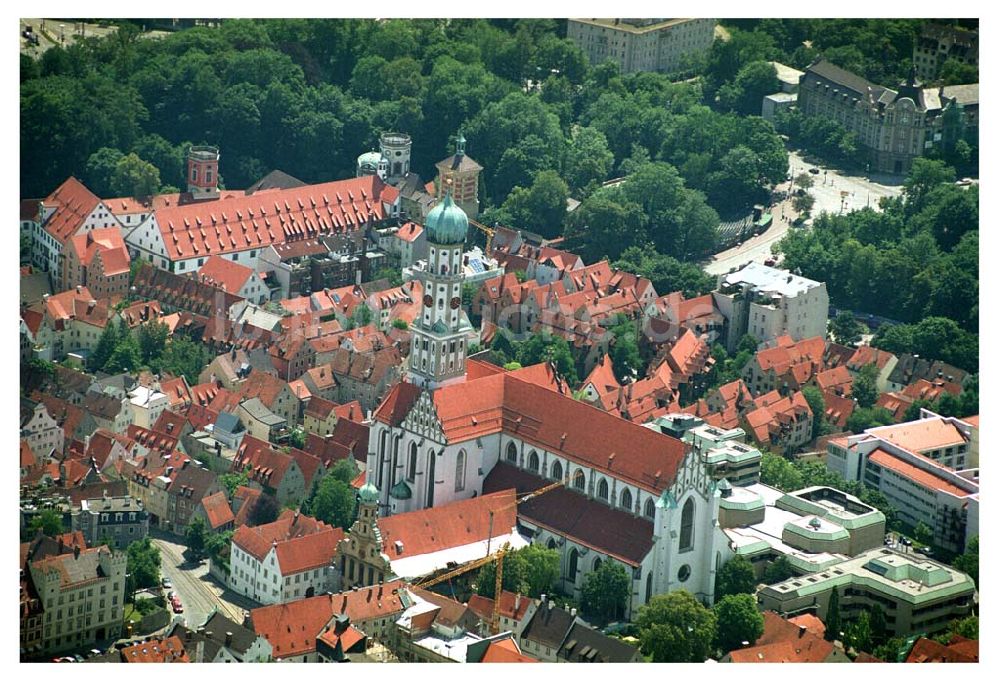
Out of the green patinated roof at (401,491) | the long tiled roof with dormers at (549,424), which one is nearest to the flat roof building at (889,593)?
the long tiled roof with dormers at (549,424)

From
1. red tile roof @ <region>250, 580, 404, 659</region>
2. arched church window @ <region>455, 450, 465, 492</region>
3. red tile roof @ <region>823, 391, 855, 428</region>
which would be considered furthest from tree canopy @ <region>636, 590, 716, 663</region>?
red tile roof @ <region>823, 391, 855, 428</region>

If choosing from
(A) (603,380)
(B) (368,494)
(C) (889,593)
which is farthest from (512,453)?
(C) (889,593)

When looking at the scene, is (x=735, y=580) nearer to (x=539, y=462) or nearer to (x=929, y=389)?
(x=539, y=462)

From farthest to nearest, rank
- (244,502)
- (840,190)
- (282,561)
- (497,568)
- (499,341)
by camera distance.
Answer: (840,190) → (499,341) → (244,502) → (282,561) → (497,568)

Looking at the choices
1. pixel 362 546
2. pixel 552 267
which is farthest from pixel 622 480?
pixel 552 267

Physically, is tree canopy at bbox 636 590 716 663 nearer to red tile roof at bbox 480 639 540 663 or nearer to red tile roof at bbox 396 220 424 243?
red tile roof at bbox 480 639 540 663

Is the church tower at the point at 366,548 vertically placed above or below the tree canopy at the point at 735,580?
above

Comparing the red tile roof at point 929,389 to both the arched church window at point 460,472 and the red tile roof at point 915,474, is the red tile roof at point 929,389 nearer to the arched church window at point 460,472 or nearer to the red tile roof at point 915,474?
the red tile roof at point 915,474
